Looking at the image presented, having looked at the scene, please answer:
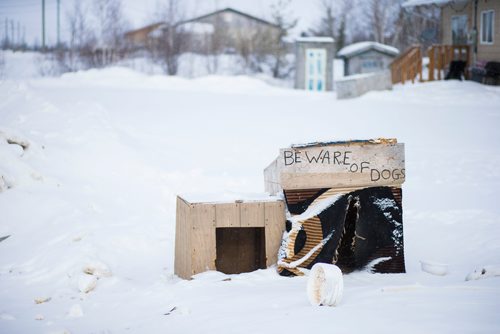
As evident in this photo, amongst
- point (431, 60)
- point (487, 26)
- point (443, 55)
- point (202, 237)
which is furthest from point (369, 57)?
point (202, 237)

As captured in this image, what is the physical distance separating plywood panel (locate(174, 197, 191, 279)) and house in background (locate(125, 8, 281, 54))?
30.5m

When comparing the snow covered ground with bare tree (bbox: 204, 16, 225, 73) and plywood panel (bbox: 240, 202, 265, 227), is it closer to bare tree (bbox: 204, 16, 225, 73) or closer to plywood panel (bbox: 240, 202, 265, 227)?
plywood panel (bbox: 240, 202, 265, 227)

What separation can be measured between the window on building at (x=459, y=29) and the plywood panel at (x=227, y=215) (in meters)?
20.0

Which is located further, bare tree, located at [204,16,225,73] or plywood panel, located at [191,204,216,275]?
bare tree, located at [204,16,225,73]

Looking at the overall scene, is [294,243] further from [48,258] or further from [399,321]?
[48,258]

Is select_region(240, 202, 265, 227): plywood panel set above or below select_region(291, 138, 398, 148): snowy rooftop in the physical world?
below

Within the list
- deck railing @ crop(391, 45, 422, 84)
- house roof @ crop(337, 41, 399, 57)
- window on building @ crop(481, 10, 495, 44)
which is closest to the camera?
window on building @ crop(481, 10, 495, 44)

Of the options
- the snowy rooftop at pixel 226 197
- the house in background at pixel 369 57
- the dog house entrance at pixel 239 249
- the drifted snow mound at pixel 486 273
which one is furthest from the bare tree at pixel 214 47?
the drifted snow mound at pixel 486 273

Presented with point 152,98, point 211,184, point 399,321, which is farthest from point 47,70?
point 399,321

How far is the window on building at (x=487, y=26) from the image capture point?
21.3m

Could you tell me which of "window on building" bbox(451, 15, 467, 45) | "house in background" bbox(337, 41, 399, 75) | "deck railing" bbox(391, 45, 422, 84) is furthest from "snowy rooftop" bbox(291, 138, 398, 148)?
"house in background" bbox(337, 41, 399, 75)

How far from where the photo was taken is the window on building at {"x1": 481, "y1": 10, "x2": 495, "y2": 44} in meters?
21.3

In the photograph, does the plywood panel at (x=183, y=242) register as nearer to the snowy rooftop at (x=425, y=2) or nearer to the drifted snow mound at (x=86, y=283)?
the drifted snow mound at (x=86, y=283)

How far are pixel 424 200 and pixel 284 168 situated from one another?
390 cm
